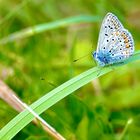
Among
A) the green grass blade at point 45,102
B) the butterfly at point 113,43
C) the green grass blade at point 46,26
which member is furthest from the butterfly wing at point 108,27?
the green grass blade at point 46,26

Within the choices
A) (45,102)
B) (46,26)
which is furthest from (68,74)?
(45,102)

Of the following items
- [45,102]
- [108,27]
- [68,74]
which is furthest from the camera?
[68,74]

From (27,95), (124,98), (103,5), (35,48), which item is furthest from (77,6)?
(27,95)

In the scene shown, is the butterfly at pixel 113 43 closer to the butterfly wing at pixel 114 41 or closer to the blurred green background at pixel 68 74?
the butterfly wing at pixel 114 41

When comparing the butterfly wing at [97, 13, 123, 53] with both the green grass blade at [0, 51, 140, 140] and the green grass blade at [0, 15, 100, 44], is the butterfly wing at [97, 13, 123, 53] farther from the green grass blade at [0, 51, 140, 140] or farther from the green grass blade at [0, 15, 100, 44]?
the green grass blade at [0, 15, 100, 44]

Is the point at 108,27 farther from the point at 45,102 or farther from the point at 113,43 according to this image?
the point at 45,102

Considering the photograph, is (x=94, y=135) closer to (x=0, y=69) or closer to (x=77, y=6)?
(x=0, y=69)

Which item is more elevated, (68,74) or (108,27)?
(68,74)
